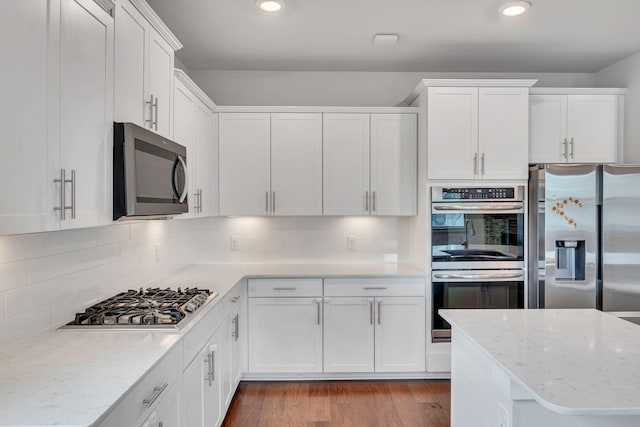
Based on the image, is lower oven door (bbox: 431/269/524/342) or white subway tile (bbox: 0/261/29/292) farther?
lower oven door (bbox: 431/269/524/342)

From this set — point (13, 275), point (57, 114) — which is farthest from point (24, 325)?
point (57, 114)

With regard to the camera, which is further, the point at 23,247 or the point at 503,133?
the point at 503,133

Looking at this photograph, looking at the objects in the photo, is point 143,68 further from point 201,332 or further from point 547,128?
point 547,128

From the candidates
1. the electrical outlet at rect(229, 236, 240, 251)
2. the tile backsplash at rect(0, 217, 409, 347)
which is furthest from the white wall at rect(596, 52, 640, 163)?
the electrical outlet at rect(229, 236, 240, 251)

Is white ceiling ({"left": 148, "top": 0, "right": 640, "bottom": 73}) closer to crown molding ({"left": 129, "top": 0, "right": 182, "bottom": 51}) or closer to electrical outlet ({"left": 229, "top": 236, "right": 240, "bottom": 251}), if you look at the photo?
crown molding ({"left": 129, "top": 0, "right": 182, "bottom": 51})

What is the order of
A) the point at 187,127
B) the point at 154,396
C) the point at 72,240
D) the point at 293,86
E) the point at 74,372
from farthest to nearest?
the point at 293,86, the point at 187,127, the point at 72,240, the point at 154,396, the point at 74,372

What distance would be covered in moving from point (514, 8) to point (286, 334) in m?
2.80

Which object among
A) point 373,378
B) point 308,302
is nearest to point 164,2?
point 308,302

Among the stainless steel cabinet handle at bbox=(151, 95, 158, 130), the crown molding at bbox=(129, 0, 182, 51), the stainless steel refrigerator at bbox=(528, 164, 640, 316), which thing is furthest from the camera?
the stainless steel refrigerator at bbox=(528, 164, 640, 316)

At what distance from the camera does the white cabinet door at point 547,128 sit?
3.36 metres

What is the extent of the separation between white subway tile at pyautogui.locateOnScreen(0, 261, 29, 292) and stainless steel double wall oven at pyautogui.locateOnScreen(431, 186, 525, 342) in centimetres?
260

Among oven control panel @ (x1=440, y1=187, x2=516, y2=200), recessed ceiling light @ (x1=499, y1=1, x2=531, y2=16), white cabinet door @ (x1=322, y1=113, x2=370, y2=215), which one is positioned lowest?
oven control panel @ (x1=440, y1=187, x2=516, y2=200)

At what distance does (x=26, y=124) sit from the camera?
3.78ft

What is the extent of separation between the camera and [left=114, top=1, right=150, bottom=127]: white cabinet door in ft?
5.60
